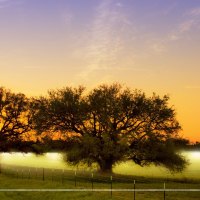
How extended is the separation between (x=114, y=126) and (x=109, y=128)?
95 centimetres

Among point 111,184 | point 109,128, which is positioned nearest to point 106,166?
point 109,128

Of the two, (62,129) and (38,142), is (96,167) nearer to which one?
(62,129)

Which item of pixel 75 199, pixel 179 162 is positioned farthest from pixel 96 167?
pixel 75 199

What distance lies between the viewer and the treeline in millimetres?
69438

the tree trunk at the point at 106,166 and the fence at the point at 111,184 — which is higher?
the tree trunk at the point at 106,166

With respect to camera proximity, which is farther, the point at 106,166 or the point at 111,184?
the point at 106,166

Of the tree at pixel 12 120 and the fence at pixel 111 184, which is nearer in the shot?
the fence at pixel 111 184

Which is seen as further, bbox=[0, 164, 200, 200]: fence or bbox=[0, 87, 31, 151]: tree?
bbox=[0, 87, 31, 151]: tree

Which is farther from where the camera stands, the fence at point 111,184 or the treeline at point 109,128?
the treeline at point 109,128

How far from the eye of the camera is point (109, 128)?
71125 mm

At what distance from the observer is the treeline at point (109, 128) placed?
69438 mm

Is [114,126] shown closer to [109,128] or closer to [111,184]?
[109,128]

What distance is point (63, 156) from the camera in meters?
73.3

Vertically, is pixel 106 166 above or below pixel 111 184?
below
